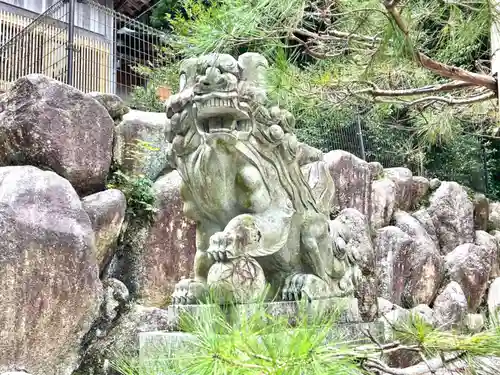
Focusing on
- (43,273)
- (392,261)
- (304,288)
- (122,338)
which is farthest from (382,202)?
(304,288)

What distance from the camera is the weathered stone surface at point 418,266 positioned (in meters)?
6.71

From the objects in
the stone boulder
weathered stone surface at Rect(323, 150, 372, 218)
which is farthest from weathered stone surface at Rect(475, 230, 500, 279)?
the stone boulder

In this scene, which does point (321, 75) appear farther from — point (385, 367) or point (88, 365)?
point (88, 365)

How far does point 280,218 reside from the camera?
2.71 meters

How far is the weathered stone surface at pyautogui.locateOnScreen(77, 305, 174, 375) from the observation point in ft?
14.3

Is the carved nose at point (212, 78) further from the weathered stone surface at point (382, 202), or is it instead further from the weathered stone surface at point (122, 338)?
the weathered stone surface at point (382, 202)

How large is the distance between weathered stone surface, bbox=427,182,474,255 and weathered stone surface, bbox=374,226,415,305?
1.33m

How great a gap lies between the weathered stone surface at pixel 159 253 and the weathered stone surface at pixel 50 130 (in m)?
0.64

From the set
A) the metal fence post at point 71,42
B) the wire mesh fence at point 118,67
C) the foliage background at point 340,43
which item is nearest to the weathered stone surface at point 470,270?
the wire mesh fence at point 118,67

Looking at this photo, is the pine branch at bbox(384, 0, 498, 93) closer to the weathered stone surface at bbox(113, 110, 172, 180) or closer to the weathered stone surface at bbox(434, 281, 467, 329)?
the weathered stone surface at bbox(113, 110, 172, 180)

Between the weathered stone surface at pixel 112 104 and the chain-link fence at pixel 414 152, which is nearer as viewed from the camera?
the weathered stone surface at pixel 112 104

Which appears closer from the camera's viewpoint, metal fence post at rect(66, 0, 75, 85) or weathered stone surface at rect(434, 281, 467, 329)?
metal fence post at rect(66, 0, 75, 85)

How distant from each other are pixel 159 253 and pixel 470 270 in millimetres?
4461

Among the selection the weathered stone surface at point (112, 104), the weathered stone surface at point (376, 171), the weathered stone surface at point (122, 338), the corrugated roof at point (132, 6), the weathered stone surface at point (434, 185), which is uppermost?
the corrugated roof at point (132, 6)
